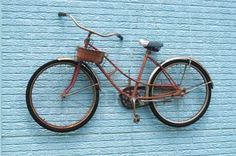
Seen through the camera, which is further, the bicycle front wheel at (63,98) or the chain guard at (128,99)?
the chain guard at (128,99)

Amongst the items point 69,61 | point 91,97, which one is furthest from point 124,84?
point 69,61

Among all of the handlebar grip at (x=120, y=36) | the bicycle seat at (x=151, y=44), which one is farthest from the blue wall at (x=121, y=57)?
the bicycle seat at (x=151, y=44)

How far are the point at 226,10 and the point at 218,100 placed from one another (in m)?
0.91

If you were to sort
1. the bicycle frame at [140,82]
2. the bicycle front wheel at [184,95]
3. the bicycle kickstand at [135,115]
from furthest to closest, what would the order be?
the bicycle front wheel at [184,95]
the bicycle kickstand at [135,115]
the bicycle frame at [140,82]

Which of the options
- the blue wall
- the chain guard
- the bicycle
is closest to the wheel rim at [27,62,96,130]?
the bicycle

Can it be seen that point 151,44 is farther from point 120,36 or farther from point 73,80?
point 73,80

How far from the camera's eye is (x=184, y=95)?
13.9ft

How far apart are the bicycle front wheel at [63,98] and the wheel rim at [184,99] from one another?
658mm

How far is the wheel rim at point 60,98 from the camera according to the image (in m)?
3.89

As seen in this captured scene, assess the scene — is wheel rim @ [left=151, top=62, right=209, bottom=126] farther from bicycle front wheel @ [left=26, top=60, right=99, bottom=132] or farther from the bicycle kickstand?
bicycle front wheel @ [left=26, top=60, right=99, bottom=132]

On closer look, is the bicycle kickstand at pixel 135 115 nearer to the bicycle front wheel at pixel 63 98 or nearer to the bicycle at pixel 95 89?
the bicycle at pixel 95 89

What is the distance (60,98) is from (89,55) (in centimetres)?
50

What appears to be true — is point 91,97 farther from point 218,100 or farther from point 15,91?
point 218,100

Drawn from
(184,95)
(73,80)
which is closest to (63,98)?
(73,80)
